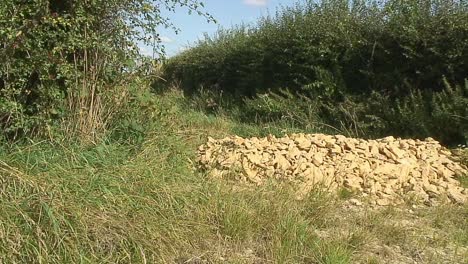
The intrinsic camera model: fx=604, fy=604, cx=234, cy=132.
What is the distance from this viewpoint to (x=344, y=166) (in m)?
6.21

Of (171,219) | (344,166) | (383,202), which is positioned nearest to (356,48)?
(344,166)

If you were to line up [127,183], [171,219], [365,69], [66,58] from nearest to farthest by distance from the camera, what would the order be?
1. [171,219]
2. [127,183]
3. [66,58]
4. [365,69]

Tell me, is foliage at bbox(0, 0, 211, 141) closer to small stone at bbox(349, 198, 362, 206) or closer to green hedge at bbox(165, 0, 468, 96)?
small stone at bbox(349, 198, 362, 206)

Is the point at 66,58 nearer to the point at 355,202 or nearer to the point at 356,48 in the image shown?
the point at 355,202

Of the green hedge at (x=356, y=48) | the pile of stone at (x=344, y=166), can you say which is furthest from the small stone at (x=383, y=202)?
the green hedge at (x=356, y=48)

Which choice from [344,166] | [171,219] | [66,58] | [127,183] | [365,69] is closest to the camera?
[171,219]

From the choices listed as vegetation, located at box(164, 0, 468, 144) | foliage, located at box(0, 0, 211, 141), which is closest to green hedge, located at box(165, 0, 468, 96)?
vegetation, located at box(164, 0, 468, 144)

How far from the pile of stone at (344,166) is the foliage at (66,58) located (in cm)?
122

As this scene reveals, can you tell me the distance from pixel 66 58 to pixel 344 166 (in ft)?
9.63

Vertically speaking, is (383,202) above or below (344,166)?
below

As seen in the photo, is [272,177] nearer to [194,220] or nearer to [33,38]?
[194,220]

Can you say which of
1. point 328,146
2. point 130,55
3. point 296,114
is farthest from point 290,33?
point 130,55

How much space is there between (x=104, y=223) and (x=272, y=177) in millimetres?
2023

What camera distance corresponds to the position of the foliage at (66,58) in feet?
16.3
